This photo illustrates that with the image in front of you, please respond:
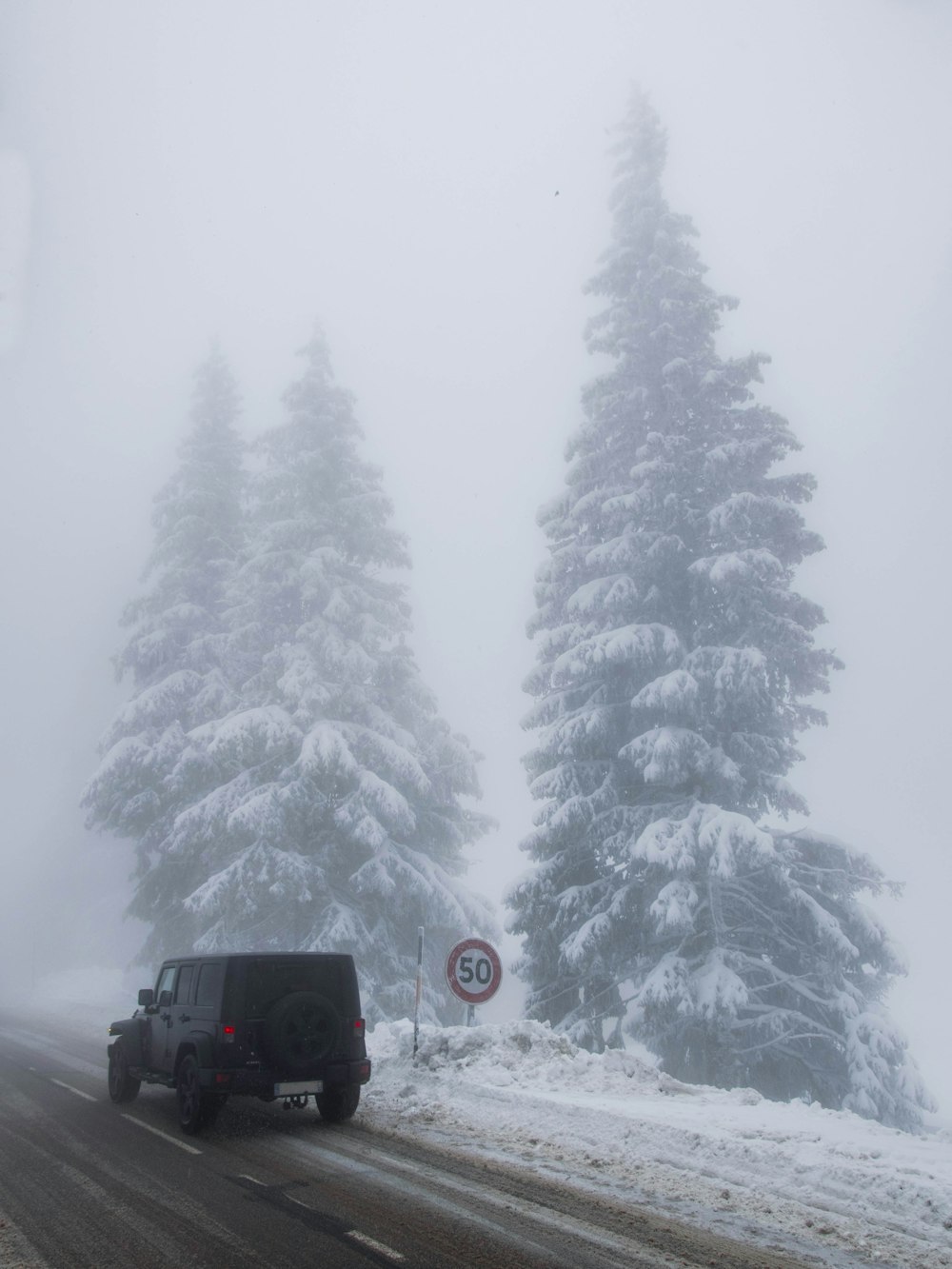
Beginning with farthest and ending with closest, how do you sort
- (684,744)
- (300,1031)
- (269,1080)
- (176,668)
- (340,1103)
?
(176,668), (684,744), (340,1103), (300,1031), (269,1080)

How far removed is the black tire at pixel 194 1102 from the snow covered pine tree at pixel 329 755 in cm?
870

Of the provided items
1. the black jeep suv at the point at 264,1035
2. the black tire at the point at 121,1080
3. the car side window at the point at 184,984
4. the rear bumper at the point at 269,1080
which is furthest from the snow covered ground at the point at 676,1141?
the black tire at the point at 121,1080

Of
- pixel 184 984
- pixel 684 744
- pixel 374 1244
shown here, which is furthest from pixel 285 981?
pixel 684 744

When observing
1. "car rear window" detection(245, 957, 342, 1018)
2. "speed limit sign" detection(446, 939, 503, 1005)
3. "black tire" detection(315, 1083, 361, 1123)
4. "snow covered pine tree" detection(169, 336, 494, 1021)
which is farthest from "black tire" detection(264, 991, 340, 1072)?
"snow covered pine tree" detection(169, 336, 494, 1021)

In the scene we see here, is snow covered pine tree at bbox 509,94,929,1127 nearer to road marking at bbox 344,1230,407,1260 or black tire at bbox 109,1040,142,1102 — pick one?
black tire at bbox 109,1040,142,1102

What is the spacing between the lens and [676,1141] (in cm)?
860

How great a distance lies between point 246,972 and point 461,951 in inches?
127

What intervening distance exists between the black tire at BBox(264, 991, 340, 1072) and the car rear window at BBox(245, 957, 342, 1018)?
16 centimetres

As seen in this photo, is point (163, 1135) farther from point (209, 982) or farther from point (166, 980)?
point (166, 980)

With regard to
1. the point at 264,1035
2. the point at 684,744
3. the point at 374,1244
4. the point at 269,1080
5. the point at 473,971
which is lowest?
the point at 374,1244

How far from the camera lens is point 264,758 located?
68.3 ft

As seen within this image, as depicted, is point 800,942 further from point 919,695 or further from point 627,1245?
point 919,695

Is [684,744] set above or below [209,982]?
above

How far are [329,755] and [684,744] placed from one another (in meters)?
8.02
